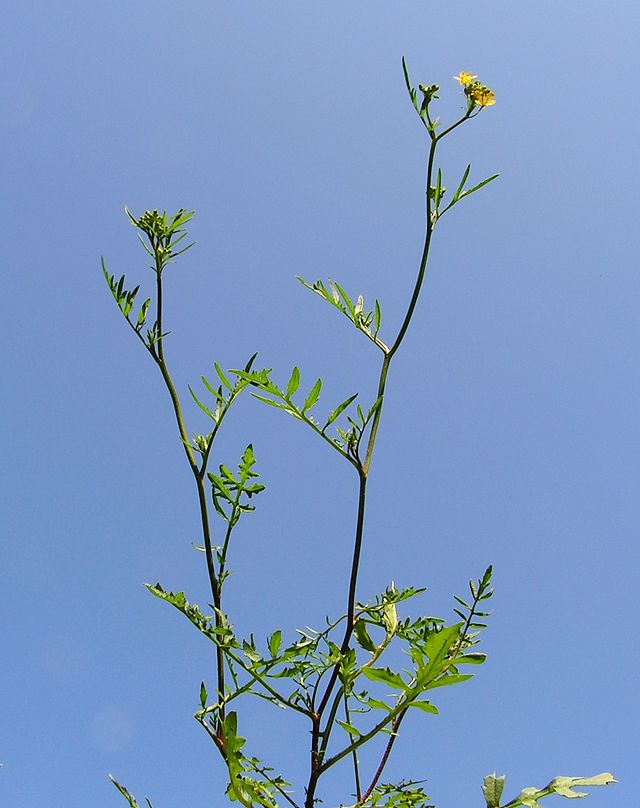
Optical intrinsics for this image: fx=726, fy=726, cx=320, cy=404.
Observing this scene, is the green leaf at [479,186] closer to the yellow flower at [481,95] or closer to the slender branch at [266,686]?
the yellow flower at [481,95]

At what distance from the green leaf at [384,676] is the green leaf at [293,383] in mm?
510

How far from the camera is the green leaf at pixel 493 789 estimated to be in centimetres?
115

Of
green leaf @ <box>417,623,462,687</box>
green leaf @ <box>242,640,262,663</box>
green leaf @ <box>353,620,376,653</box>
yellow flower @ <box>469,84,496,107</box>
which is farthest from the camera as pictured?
yellow flower @ <box>469,84,496,107</box>

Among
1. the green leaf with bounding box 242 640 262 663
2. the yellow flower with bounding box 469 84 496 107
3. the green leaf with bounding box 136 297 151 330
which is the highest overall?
the yellow flower with bounding box 469 84 496 107

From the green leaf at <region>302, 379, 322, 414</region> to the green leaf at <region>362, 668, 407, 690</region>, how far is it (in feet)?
1.60

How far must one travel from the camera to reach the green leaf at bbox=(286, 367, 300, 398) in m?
1.31

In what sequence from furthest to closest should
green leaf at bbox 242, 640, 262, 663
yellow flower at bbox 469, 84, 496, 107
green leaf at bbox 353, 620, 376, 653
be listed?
yellow flower at bbox 469, 84, 496, 107 < green leaf at bbox 353, 620, 376, 653 < green leaf at bbox 242, 640, 262, 663

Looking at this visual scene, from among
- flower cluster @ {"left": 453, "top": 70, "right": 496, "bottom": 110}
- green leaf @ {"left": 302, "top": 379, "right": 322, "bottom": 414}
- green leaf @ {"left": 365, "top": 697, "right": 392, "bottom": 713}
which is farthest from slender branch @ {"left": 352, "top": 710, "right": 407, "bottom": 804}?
flower cluster @ {"left": 453, "top": 70, "right": 496, "bottom": 110}

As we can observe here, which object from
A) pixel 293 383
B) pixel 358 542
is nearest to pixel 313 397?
pixel 293 383

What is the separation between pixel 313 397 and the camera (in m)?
1.31

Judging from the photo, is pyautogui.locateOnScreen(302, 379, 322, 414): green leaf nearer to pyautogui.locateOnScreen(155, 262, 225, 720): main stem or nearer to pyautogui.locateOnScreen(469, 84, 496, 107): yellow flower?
pyautogui.locateOnScreen(155, 262, 225, 720): main stem

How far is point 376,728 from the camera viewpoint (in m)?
1.02

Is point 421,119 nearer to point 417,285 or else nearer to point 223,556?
point 417,285

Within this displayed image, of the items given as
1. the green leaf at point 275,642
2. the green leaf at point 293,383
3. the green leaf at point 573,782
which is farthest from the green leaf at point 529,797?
the green leaf at point 293,383
